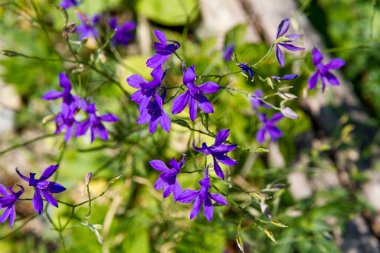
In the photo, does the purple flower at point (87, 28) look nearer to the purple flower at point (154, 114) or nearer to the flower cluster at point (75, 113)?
the flower cluster at point (75, 113)

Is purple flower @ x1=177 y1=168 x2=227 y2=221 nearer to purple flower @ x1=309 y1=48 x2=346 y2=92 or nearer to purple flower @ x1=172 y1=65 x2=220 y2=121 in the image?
purple flower @ x1=172 y1=65 x2=220 y2=121

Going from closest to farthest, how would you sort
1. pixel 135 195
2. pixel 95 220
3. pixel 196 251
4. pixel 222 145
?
pixel 222 145 → pixel 196 251 → pixel 95 220 → pixel 135 195

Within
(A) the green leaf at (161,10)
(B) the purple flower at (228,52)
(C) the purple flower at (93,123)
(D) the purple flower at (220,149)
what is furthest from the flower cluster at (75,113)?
(A) the green leaf at (161,10)

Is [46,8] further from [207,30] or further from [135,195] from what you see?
[135,195]

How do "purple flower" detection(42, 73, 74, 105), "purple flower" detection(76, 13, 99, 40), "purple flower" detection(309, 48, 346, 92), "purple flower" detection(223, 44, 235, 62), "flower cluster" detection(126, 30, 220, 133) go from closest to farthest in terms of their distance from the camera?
"flower cluster" detection(126, 30, 220, 133) < "purple flower" detection(42, 73, 74, 105) < "purple flower" detection(309, 48, 346, 92) < "purple flower" detection(76, 13, 99, 40) < "purple flower" detection(223, 44, 235, 62)

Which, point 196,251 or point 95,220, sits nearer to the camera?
point 196,251

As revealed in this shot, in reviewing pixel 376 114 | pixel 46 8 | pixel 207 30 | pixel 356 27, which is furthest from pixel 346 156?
pixel 46 8

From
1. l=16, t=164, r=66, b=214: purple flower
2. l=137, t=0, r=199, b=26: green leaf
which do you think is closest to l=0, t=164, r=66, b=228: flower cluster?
l=16, t=164, r=66, b=214: purple flower
